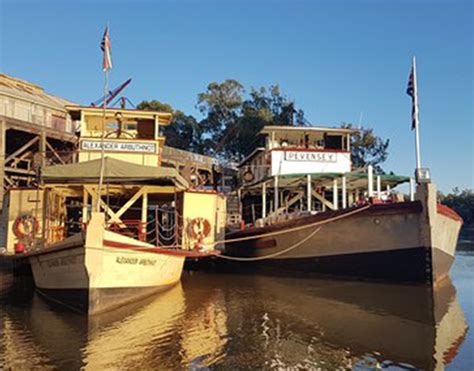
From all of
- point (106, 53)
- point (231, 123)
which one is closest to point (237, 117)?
point (231, 123)

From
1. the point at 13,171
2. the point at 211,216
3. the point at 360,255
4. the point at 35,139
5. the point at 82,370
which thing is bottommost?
the point at 82,370

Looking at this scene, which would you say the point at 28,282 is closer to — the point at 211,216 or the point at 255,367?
the point at 211,216

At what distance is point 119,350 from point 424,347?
5.22 meters

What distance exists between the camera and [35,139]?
89.2 feet

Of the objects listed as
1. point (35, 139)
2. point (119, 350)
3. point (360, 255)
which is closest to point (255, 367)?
point (119, 350)

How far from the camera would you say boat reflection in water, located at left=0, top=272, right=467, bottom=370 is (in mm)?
6801

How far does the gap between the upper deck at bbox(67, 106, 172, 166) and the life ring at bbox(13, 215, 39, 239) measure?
249cm

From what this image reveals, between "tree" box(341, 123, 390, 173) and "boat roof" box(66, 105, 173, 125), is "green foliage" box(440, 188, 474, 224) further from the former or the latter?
"boat roof" box(66, 105, 173, 125)

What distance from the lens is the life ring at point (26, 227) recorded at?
1359 cm

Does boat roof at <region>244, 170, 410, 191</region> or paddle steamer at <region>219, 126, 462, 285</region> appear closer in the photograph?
paddle steamer at <region>219, 126, 462, 285</region>

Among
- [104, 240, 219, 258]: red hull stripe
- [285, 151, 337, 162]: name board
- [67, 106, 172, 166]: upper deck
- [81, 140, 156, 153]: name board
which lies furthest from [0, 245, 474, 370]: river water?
[285, 151, 337, 162]: name board

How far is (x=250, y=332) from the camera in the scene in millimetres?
8383

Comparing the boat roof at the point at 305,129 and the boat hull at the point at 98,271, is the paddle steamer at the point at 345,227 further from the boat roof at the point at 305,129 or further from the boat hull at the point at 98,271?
the boat hull at the point at 98,271

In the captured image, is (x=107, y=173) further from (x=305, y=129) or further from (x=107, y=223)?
(x=305, y=129)
